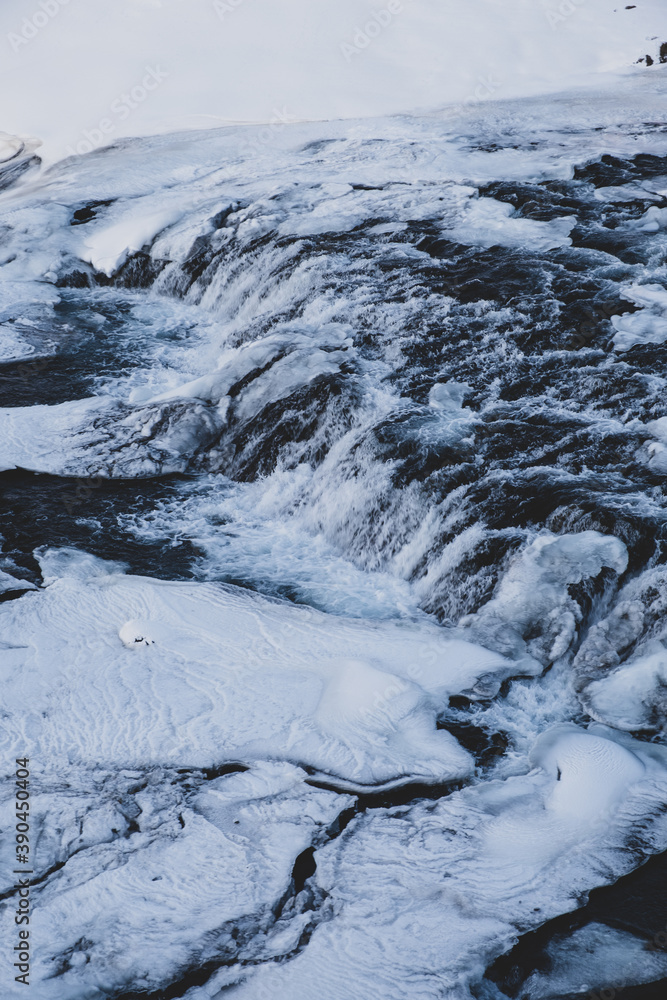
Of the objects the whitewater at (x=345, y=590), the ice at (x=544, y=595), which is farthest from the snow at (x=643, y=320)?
the ice at (x=544, y=595)

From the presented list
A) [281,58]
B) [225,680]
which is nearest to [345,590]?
[225,680]

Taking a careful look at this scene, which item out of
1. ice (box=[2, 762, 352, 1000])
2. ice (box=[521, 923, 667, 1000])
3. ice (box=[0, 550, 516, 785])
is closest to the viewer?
ice (box=[521, 923, 667, 1000])

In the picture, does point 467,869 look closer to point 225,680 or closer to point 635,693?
point 635,693

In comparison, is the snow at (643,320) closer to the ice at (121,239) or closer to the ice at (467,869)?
the ice at (467,869)

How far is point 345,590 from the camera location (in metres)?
4.84

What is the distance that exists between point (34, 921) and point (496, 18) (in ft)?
46.3

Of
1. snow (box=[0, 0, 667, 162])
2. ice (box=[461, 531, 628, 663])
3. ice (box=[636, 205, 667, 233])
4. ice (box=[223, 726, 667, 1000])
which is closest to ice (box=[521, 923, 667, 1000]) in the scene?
ice (box=[223, 726, 667, 1000])

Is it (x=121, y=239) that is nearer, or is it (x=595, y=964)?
(x=595, y=964)

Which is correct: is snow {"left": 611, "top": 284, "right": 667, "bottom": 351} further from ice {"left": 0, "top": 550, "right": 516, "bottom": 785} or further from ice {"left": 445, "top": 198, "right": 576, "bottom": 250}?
ice {"left": 0, "top": 550, "right": 516, "bottom": 785}

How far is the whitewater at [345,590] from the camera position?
2941mm

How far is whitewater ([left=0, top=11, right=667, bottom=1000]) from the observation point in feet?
9.65

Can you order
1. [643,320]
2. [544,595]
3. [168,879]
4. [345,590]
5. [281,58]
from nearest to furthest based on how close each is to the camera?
[168,879]
[544,595]
[345,590]
[643,320]
[281,58]

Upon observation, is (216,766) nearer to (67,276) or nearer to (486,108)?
(67,276)

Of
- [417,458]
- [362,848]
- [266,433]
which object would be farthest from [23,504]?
[362,848]
